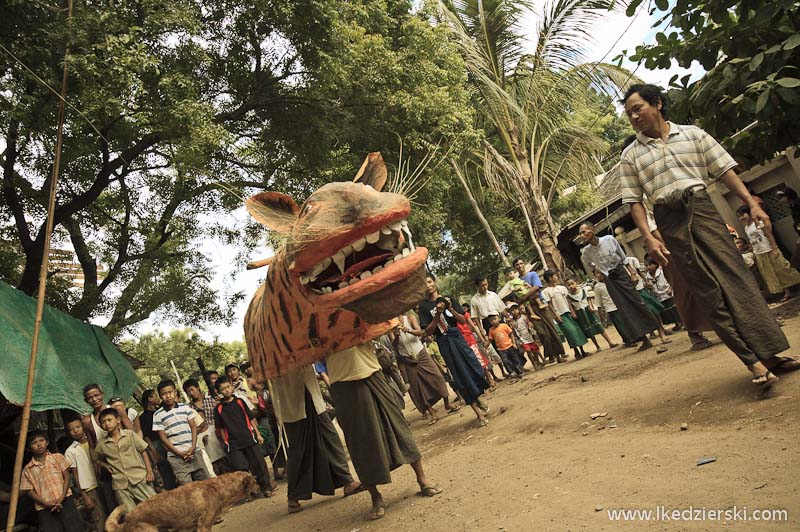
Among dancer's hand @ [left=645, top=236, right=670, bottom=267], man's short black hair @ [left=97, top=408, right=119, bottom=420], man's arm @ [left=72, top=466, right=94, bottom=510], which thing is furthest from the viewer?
man's arm @ [left=72, top=466, right=94, bottom=510]

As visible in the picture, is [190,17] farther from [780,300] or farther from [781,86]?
[780,300]

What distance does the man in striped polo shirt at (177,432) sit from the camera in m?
6.69

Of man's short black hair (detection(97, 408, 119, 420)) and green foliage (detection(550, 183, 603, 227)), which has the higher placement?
green foliage (detection(550, 183, 603, 227))

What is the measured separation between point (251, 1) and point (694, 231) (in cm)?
806

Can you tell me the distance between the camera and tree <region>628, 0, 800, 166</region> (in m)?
3.36

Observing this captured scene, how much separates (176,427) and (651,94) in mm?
Answer: 5687

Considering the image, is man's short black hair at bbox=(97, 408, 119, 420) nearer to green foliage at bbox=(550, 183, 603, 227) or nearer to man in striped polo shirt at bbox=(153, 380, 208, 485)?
man in striped polo shirt at bbox=(153, 380, 208, 485)

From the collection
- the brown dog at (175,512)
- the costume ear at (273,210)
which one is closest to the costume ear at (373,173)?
the costume ear at (273,210)

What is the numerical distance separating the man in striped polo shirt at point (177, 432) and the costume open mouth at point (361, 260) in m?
4.09

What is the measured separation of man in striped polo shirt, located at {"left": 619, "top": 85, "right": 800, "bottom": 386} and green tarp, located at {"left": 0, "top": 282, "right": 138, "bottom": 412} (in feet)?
18.6

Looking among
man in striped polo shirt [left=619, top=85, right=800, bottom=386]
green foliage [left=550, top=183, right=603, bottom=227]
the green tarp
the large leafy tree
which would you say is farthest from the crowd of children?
green foliage [left=550, top=183, right=603, bottom=227]

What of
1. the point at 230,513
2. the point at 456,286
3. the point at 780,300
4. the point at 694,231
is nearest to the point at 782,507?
the point at 694,231

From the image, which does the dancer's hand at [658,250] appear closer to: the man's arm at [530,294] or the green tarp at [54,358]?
the green tarp at [54,358]

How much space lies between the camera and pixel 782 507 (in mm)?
2305
